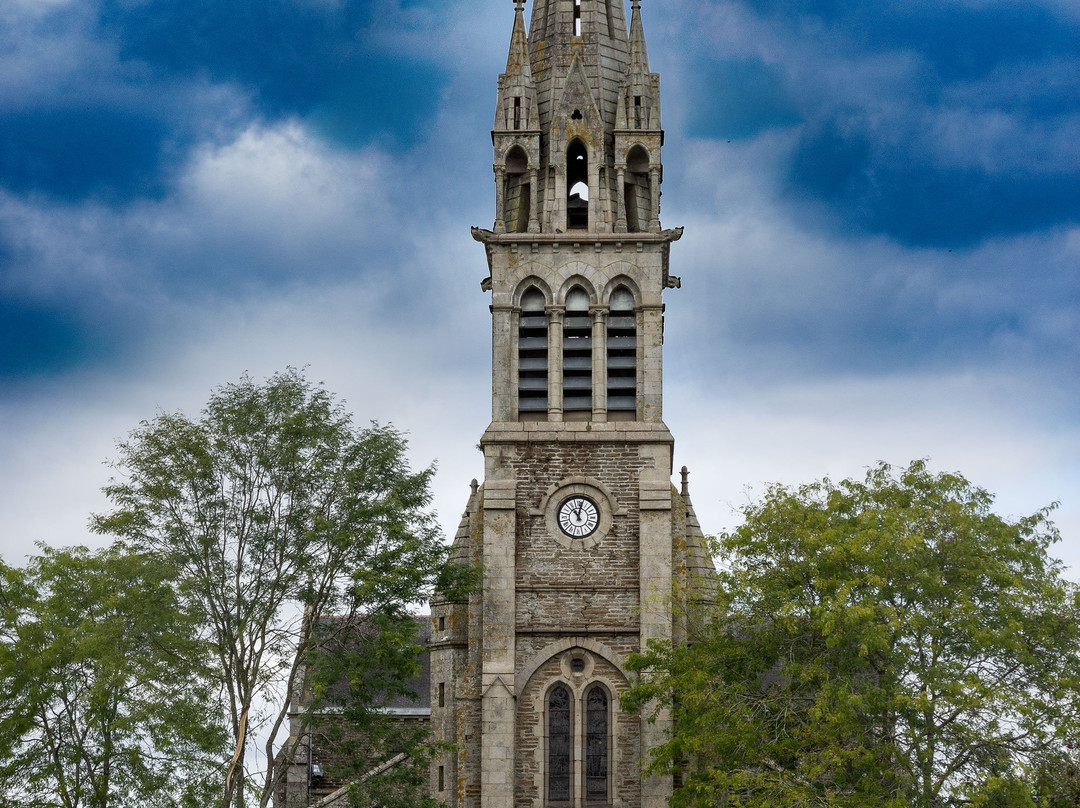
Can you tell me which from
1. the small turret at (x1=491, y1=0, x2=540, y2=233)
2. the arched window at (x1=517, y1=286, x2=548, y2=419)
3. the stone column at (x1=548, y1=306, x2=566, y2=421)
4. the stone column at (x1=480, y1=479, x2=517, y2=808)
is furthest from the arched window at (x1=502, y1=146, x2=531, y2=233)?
the stone column at (x1=480, y1=479, x2=517, y2=808)

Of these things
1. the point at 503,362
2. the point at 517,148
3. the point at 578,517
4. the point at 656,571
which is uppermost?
the point at 517,148

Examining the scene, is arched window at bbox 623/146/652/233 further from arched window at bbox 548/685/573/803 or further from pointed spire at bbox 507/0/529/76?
arched window at bbox 548/685/573/803

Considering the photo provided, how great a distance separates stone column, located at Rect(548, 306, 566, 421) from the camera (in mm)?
41594

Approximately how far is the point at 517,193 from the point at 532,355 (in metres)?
4.66

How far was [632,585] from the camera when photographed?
39.9 meters

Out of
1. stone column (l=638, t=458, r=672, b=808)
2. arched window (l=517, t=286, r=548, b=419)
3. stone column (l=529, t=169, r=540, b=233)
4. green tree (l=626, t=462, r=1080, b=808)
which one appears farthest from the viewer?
stone column (l=529, t=169, r=540, b=233)

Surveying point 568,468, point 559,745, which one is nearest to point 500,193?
point 568,468

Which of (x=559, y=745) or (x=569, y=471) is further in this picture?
(x=569, y=471)

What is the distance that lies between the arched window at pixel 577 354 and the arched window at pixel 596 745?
747 cm

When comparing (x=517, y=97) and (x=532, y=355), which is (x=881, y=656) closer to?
Result: (x=532, y=355)

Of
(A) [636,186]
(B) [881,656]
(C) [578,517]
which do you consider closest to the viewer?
(B) [881,656]

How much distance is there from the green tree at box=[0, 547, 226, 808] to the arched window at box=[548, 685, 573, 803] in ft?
28.1

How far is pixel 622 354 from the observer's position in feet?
139

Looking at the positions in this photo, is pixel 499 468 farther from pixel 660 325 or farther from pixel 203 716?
pixel 203 716
